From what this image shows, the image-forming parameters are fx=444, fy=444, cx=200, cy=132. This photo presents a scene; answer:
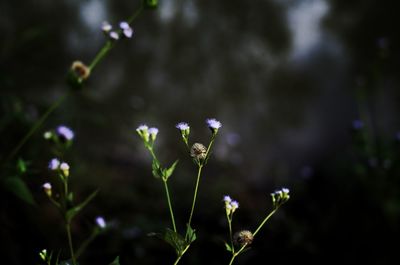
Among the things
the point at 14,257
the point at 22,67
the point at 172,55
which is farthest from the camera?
the point at 172,55

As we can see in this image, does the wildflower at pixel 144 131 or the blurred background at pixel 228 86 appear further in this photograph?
the blurred background at pixel 228 86

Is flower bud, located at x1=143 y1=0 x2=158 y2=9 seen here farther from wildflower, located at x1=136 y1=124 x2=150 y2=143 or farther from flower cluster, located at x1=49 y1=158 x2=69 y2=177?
flower cluster, located at x1=49 y1=158 x2=69 y2=177

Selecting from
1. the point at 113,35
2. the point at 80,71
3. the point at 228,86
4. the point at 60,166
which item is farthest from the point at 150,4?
the point at 228,86

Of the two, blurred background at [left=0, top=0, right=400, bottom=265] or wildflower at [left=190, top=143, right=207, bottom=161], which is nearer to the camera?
wildflower at [left=190, top=143, right=207, bottom=161]

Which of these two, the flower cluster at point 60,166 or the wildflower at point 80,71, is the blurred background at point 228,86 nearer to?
the wildflower at point 80,71

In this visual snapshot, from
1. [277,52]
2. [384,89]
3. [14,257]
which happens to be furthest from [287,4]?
[14,257]

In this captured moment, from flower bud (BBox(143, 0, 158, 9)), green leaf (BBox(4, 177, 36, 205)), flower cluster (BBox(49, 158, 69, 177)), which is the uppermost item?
flower bud (BBox(143, 0, 158, 9))

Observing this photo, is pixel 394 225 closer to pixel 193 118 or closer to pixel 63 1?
pixel 193 118

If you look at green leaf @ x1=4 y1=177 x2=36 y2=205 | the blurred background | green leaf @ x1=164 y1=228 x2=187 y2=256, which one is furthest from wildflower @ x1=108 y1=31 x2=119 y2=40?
the blurred background

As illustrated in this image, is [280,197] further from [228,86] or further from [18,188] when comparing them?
[228,86]

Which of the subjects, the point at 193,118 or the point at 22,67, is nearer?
the point at 22,67

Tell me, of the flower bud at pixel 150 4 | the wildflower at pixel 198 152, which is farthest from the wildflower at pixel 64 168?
the flower bud at pixel 150 4
